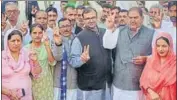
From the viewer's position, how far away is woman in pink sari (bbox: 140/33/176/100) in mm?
2330

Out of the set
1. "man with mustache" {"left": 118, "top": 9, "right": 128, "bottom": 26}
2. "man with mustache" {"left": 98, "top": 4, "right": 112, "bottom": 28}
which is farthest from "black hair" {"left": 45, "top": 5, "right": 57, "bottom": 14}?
"man with mustache" {"left": 118, "top": 9, "right": 128, "bottom": 26}

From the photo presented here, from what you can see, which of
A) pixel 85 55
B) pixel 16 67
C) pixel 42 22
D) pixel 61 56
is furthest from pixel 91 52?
pixel 16 67

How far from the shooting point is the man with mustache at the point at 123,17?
7.72 feet

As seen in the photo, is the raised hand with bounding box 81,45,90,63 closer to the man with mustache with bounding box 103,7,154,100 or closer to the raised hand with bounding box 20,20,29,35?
the man with mustache with bounding box 103,7,154,100

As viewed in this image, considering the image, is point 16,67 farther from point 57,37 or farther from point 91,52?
point 91,52

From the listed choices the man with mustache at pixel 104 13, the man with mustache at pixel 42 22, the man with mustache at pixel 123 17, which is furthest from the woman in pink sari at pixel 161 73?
the man with mustache at pixel 42 22

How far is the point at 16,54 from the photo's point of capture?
2373mm

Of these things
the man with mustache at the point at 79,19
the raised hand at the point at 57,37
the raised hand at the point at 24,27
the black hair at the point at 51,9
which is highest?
the black hair at the point at 51,9

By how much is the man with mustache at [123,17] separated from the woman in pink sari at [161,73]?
21 centimetres

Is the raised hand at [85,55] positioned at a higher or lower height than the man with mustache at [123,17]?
lower

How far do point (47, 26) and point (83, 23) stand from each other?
0.21m

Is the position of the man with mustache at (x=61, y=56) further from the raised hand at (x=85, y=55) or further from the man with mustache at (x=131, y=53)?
the man with mustache at (x=131, y=53)

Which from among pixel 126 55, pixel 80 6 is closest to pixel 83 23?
pixel 80 6

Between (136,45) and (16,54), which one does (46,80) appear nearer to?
(16,54)
